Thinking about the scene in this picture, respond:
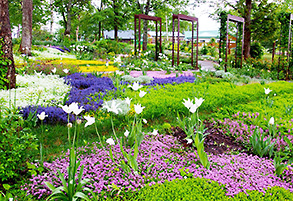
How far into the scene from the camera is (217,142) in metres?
3.81

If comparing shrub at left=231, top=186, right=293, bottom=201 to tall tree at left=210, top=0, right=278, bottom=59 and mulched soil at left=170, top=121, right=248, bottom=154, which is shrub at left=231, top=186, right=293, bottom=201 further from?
tall tree at left=210, top=0, right=278, bottom=59

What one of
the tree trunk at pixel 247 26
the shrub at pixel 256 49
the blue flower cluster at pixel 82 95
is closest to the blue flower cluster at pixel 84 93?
the blue flower cluster at pixel 82 95

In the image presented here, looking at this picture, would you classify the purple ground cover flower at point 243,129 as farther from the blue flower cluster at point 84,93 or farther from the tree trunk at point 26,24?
the tree trunk at point 26,24

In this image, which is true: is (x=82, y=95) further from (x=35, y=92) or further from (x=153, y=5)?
(x=153, y=5)

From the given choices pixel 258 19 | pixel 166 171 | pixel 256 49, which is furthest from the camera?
pixel 256 49

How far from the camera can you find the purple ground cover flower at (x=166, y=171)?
99.4 inches

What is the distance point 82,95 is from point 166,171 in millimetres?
3056

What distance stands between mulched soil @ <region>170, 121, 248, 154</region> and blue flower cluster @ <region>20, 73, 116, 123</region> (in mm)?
1796

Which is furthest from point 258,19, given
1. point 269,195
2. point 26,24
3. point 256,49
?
point 269,195

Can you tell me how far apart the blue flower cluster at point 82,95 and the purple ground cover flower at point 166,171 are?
1.05 metres

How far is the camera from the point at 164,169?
114 inches

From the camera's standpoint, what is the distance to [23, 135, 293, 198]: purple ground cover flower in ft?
8.29

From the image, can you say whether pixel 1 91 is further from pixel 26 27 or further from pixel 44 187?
pixel 26 27

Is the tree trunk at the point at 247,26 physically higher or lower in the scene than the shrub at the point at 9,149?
higher
